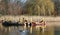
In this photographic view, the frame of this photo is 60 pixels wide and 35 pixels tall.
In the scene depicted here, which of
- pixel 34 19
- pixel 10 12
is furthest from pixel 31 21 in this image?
pixel 10 12

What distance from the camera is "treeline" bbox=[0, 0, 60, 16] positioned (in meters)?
14.1

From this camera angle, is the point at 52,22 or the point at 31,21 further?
the point at 52,22

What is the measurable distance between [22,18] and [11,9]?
0.92 m

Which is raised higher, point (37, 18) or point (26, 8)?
point (26, 8)

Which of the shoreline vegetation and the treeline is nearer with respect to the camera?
the treeline

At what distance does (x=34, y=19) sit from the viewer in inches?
572

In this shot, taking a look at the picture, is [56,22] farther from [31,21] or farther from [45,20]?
[31,21]

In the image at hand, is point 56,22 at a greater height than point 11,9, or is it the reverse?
point 11,9

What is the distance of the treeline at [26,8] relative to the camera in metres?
14.1

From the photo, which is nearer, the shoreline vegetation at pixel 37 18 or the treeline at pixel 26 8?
the treeline at pixel 26 8

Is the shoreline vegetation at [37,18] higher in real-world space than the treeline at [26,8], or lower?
lower

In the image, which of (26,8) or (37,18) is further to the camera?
(37,18)

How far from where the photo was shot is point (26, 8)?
14133 mm

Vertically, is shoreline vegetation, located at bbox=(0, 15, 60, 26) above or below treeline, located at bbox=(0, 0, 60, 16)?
below
